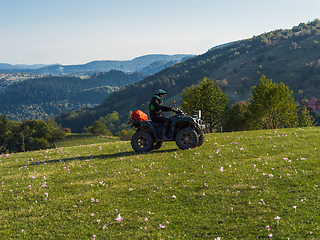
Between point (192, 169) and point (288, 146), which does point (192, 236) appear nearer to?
point (192, 169)

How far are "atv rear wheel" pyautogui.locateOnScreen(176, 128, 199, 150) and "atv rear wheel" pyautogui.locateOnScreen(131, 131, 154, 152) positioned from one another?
63.6 inches

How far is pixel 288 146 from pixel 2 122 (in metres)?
104

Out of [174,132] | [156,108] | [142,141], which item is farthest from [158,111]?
[142,141]

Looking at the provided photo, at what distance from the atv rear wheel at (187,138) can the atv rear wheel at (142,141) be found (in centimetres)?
162

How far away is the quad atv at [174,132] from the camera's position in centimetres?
1332

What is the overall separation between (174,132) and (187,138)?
0.81 m

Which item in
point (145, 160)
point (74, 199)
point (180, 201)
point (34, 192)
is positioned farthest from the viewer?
point (145, 160)

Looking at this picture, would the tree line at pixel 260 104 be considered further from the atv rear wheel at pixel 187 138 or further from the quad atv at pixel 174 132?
the atv rear wheel at pixel 187 138

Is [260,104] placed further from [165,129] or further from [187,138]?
[165,129]

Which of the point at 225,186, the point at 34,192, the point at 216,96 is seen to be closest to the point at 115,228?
the point at 225,186

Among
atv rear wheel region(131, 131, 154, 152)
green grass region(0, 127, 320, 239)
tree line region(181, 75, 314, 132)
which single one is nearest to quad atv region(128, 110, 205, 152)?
atv rear wheel region(131, 131, 154, 152)

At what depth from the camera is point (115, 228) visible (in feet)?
19.0

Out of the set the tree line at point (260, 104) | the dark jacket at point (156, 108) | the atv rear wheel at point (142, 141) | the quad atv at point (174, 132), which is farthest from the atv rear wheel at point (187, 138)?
the tree line at point (260, 104)

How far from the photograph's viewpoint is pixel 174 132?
537 inches
